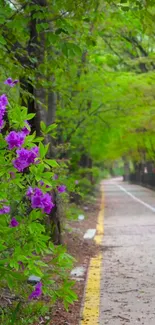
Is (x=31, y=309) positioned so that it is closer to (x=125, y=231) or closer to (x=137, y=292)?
(x=137, y=292)

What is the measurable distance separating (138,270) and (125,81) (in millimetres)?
10744

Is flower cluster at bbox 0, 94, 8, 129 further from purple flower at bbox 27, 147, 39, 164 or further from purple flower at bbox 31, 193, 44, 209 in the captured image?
purple flower at bbox 31, 193, 44, 209

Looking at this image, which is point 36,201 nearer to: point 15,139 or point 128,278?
point 15,139

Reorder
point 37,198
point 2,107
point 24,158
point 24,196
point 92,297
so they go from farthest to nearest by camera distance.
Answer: point 92,297, point 24,196, point 37,198, point 2,107, point 24,158

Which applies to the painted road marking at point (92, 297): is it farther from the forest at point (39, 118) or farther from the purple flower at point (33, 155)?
the purple flower at point (33, 155)

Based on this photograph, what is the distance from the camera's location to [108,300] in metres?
5.95

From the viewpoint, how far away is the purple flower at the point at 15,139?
3633 mm

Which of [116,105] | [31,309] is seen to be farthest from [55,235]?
[116,105]

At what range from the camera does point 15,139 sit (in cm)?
363

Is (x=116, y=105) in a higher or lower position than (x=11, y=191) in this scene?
higher

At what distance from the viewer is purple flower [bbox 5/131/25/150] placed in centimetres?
363

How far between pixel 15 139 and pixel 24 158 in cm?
14

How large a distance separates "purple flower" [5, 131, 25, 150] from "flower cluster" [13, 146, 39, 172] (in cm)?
5

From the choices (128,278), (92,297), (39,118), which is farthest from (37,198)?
(39,118)
